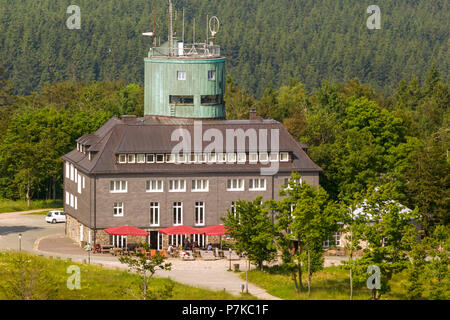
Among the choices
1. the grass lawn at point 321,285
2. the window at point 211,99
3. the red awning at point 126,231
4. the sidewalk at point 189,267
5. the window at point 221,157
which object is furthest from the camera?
the window at point 211,99

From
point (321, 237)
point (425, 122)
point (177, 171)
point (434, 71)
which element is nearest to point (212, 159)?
point (177, 171)

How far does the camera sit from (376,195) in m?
73.5

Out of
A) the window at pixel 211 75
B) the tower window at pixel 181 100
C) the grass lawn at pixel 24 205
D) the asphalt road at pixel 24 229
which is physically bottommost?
the grass lawn at pixel 24 205

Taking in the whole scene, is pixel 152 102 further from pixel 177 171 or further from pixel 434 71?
pixel 434 71

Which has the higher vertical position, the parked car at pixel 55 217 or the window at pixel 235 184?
the window at pixel 235 184

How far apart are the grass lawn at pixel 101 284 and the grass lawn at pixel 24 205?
30.7m

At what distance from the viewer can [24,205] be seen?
4461 inches

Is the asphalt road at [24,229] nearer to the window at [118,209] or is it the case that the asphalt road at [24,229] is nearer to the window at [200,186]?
the window at [118,209]

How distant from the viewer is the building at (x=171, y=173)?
8956 centimetres

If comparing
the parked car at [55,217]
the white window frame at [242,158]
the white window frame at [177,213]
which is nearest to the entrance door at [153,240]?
the white window frame at [177,213]

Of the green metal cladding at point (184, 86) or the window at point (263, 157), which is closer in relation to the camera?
the window at point (263, 157)

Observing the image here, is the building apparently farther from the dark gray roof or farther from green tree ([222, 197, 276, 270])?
green tree ([222, 197, 276, 270])

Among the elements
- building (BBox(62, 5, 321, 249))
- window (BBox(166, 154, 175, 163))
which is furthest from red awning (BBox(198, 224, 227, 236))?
window (BBox(166, 154, 175, 163))

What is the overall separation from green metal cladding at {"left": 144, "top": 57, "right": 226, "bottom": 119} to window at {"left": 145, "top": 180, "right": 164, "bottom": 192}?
8.72 meters
